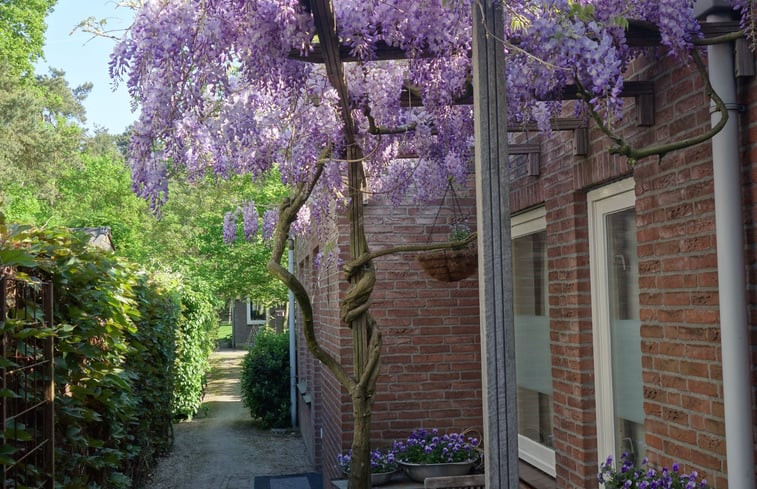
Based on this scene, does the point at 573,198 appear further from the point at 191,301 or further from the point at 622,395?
the point at 191,301

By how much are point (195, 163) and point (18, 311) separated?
Answer: 2.18 meters

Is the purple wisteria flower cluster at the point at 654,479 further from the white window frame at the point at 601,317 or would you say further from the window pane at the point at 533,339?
the window pane at the point at 533,339

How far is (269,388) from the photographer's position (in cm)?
1412

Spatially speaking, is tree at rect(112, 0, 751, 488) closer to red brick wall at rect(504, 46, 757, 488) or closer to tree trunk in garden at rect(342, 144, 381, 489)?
tree trunk in garden at rect(342, 144, 381, 489)

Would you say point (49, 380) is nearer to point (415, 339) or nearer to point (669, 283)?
point (669, 283)

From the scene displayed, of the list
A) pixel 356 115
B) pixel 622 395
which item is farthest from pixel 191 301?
pixel 622 395

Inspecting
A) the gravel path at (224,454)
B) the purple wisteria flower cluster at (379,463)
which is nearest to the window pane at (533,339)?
the purple wisteria flower cluster at (379,463)

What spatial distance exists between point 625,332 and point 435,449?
228 centimetres

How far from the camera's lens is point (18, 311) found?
3.46 metres

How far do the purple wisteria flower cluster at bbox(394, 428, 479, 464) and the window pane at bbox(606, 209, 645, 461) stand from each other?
6.14ft

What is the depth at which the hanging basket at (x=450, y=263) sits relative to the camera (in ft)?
17.4

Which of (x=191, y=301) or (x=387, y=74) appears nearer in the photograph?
(x=387, y=74)

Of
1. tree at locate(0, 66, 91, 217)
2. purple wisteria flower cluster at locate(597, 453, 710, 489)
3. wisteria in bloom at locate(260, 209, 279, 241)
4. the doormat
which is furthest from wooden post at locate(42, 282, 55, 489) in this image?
tree at locate(0, 66, 91, 217)

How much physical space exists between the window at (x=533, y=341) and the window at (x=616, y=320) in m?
0.84
